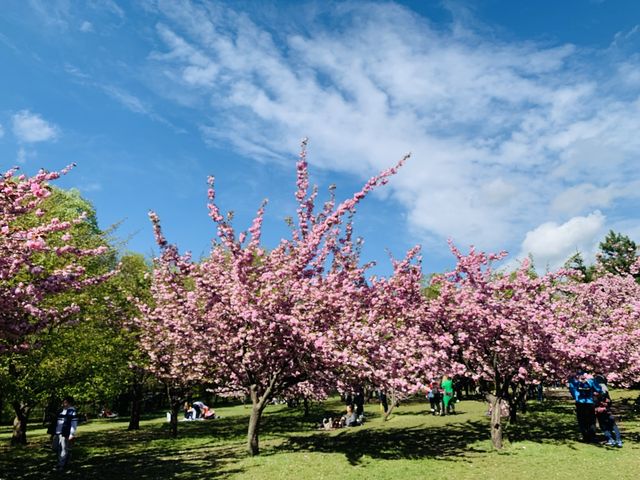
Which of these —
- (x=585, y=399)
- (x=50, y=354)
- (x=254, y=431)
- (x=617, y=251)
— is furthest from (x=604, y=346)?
(x=617, y=251)

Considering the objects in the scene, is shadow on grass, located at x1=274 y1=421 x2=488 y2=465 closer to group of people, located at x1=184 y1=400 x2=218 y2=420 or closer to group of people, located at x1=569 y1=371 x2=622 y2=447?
group of people, located at x1=569 y1=371 x2=622 y2=447

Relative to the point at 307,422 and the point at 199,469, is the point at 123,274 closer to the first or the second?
the point at 307,422

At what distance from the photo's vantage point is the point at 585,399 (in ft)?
50.9

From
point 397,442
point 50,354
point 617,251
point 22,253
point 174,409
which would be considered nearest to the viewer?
point 22,253

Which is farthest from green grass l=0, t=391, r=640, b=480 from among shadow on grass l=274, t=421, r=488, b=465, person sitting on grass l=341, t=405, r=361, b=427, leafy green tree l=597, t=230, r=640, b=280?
leafy green tree l=597, t=230, r=640, b=280

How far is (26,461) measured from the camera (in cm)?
1691

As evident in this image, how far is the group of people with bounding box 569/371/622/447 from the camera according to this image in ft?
49.3

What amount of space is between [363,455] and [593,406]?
8.16 meters

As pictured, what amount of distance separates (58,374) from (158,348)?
13.9ft

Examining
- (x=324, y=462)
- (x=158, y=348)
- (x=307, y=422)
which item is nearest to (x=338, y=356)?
(x=324, y=462)

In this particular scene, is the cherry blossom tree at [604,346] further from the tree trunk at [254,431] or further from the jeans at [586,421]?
the tree trunk at [254,431]

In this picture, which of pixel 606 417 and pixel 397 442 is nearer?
pixel 606 417

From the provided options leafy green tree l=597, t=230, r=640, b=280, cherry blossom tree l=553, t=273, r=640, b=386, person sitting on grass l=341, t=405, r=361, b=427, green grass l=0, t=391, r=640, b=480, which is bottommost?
green grass l=0, t=391, r=640, b=480

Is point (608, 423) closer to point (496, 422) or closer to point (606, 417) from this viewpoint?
point (606, 417)
